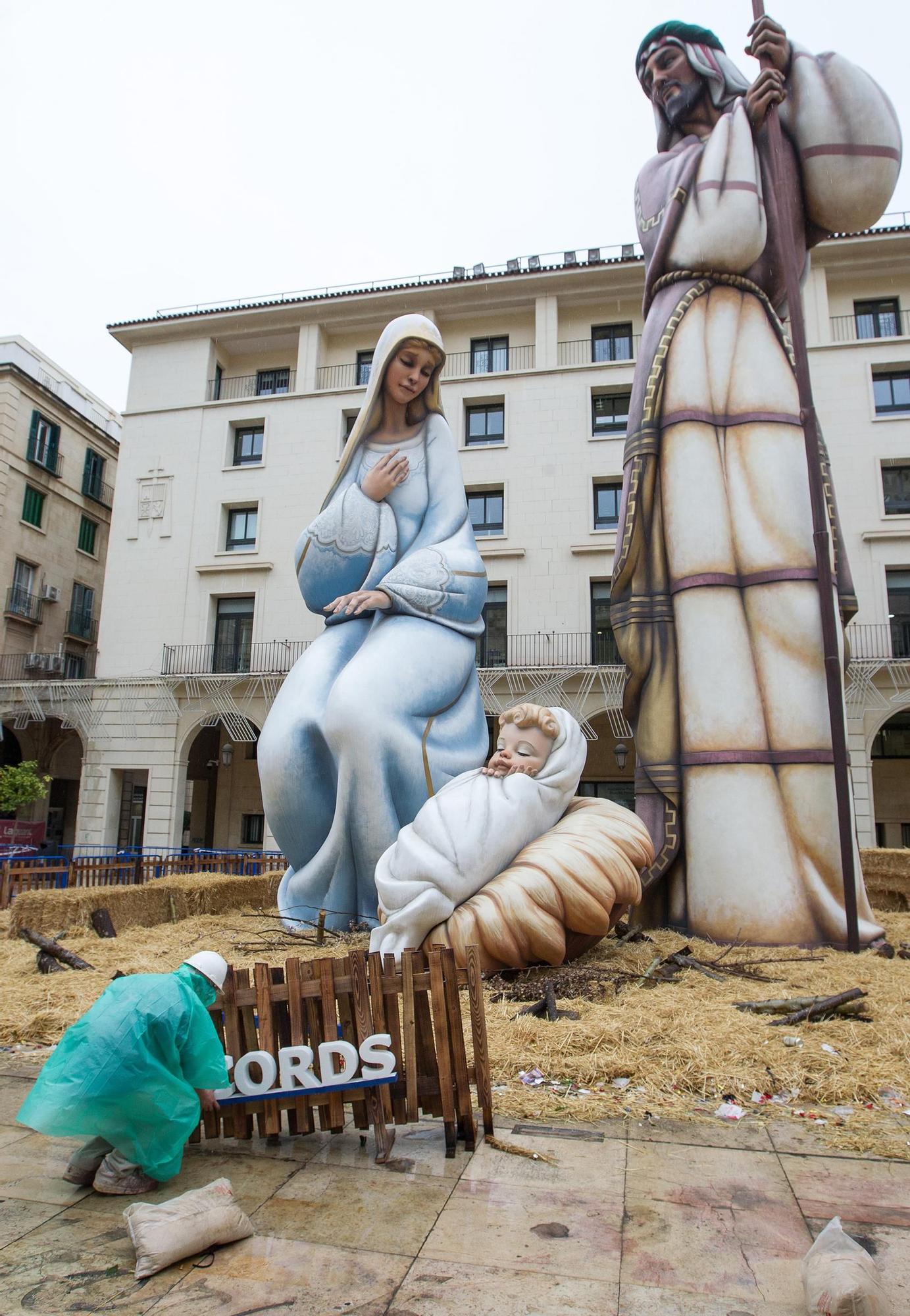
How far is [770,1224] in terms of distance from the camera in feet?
8.98

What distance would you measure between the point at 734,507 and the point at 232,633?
65.4ft

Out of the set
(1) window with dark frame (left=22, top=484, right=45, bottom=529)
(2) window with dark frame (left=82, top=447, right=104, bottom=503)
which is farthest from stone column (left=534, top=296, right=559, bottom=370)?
(2) window with dark frame (left=82, top=447, right=104, bottom=503)

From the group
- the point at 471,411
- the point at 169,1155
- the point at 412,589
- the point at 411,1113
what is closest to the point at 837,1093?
the point at 411,1113

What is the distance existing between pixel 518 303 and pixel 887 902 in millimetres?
19573

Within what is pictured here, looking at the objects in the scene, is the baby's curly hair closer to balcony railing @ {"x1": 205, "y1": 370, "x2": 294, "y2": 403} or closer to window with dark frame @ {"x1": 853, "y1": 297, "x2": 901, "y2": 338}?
window with dark frame @ {"x1": 853, "y1": 297, "x2": 901, "y2": 338}

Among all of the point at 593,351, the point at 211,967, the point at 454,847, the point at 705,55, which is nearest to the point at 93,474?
the point at 593,351

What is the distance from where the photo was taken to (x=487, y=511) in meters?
25.5

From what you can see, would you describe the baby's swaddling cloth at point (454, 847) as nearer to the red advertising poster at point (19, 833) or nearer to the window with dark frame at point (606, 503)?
the red advertising poster at point (19, 833)

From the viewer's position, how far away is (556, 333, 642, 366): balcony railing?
1008 inches

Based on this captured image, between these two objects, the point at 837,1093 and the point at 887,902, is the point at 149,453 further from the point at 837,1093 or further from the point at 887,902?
the point at 837,1093

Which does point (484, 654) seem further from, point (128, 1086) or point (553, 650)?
point (128, 1086)

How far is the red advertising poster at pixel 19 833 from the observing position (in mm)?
21531

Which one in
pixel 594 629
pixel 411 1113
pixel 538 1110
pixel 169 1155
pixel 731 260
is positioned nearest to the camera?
pixel 169 1155

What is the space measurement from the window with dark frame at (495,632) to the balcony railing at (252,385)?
9.44 m
